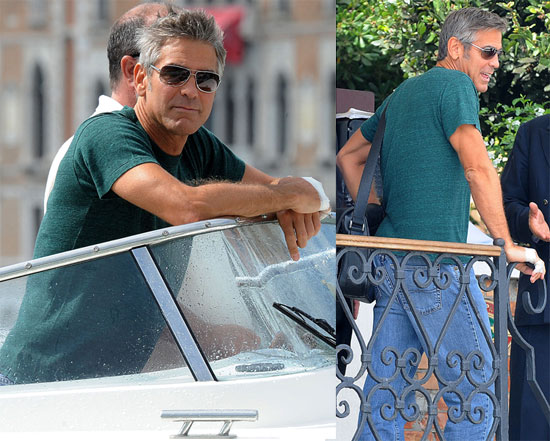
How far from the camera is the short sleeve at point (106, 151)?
220 cm

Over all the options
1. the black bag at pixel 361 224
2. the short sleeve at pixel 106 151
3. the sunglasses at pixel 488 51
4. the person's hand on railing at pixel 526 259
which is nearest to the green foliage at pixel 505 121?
the sunglasses at pixel 488 51

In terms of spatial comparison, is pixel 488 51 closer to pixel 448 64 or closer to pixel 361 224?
pixel 448 64

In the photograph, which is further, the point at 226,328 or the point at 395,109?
the point at 395,109

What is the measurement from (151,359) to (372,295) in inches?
50.7

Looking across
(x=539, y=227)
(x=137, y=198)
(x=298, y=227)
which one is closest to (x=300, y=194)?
(x=298, y=227)

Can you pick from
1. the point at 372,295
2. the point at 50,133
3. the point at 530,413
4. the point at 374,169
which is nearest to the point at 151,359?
the point at 50,133

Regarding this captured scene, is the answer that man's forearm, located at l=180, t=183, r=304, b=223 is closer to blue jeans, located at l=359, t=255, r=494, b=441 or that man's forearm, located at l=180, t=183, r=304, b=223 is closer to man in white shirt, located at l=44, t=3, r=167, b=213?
man in white shirt, located at l=44, t=3, r=167, b=213

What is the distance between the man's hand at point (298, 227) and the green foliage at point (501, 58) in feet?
4.96

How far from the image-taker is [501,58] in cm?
374

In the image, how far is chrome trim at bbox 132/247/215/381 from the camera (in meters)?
2.13

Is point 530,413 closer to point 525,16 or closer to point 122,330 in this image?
point 525,16

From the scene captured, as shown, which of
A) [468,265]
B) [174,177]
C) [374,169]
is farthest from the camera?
[374,169]

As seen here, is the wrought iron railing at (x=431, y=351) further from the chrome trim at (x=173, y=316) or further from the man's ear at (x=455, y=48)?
the chrome trim at (x=173, y=316)

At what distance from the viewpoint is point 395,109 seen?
11.4 ft
